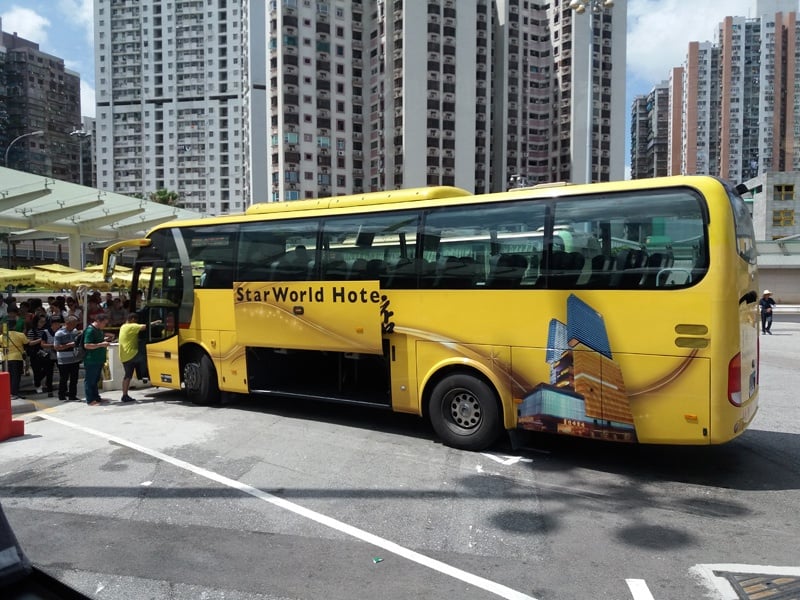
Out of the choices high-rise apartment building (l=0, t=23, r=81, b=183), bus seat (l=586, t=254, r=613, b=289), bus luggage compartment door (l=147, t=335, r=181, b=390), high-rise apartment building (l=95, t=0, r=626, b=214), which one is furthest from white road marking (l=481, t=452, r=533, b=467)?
high-rise apartment building (l=0, t=23, r=81, b=183)

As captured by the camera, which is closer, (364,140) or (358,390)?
(358,390)

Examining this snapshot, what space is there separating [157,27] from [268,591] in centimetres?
15229

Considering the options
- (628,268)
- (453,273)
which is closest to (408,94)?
(453,273)

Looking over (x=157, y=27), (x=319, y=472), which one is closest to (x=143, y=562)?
(x=319, y=472)

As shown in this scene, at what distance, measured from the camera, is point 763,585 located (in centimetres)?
395

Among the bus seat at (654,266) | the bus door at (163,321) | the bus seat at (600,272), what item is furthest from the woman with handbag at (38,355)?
the bus seat at (654,266)

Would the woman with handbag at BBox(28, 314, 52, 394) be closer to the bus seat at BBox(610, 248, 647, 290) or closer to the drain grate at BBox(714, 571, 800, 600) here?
the bus seat at BBox(610, 248, 647, 290)

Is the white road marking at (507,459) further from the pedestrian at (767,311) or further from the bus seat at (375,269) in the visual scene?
the pedestrian at (767,311)

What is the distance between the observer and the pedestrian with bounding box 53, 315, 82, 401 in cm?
1047

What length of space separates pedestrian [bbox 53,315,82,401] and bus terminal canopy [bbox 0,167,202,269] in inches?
467

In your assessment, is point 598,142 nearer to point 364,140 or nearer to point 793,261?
point 364,140

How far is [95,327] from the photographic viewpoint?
1033 centimetres

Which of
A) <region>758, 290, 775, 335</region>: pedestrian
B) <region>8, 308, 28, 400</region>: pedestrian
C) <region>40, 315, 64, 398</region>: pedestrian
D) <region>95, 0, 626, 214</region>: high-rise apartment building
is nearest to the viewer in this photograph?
<region>8, 308, 28, 400</region>: pedestrian

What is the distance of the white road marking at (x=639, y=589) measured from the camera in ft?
12.5
